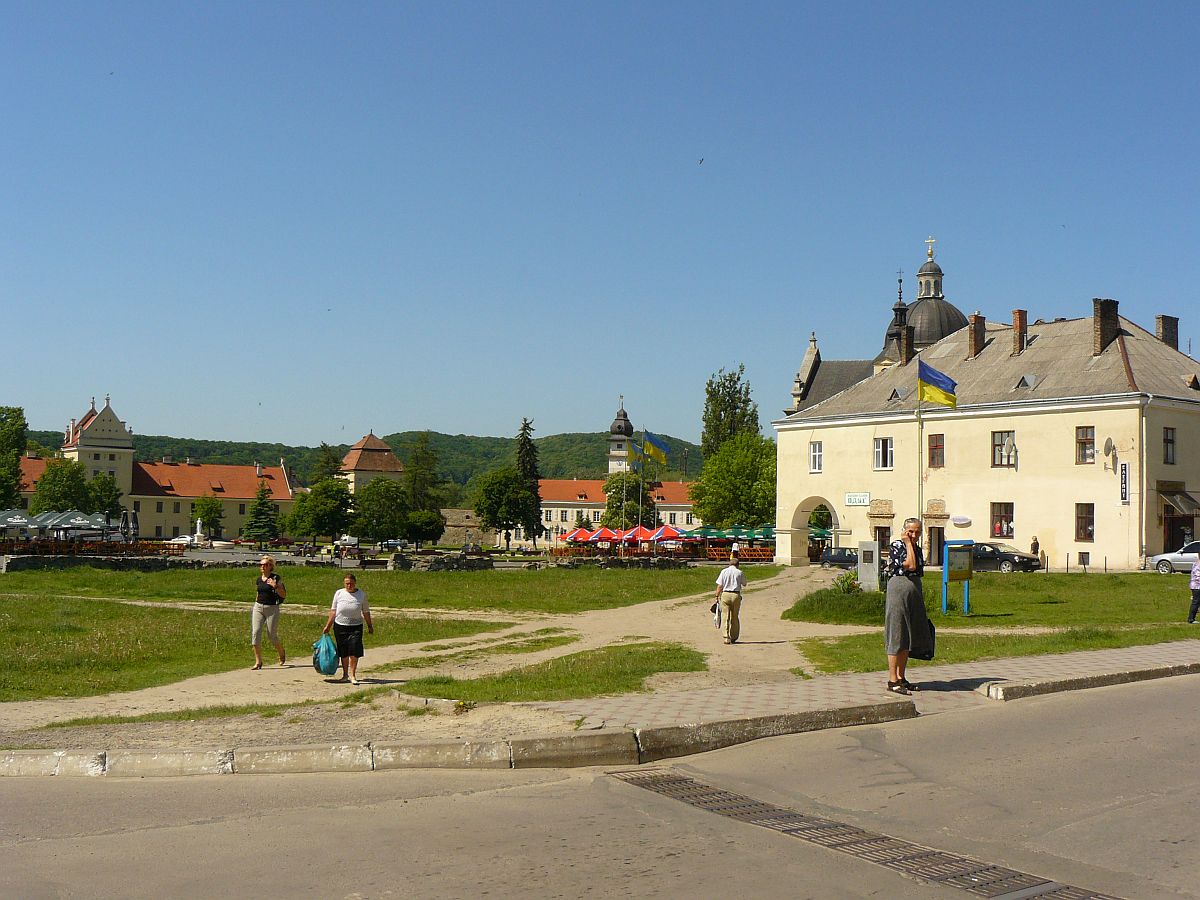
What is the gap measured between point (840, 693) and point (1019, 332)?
46822 millimetres

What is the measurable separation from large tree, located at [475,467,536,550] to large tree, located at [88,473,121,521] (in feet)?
132

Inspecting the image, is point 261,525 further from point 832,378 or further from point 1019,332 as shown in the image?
point 1019,332

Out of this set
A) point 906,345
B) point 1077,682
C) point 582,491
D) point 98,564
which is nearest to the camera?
point 1077,682

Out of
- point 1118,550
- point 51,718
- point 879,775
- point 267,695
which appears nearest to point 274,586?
point 267,695

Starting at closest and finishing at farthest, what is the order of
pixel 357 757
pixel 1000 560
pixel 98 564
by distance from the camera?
pixel 357 757 < pixel 1000 560 < pixel 98 564

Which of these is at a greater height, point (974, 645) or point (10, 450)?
point (10, 450)

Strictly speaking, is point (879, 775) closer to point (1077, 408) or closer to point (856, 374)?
point (1077, 408)

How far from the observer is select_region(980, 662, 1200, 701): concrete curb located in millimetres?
12562

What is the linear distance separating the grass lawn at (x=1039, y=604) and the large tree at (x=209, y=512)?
371 feet

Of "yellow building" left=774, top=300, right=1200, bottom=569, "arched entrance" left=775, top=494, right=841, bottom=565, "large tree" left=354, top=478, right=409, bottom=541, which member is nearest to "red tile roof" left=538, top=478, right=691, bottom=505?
"large tree" left=354, top=478, right=409, bottom=541

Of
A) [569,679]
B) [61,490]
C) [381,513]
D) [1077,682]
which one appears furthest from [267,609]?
[61,490]

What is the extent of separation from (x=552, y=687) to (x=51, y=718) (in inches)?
221

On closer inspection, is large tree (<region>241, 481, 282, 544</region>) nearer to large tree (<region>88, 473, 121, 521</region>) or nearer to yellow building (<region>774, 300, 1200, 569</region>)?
large tree (<region>88, 473, 121, 521</region>)

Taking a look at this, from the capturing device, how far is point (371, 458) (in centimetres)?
16038
